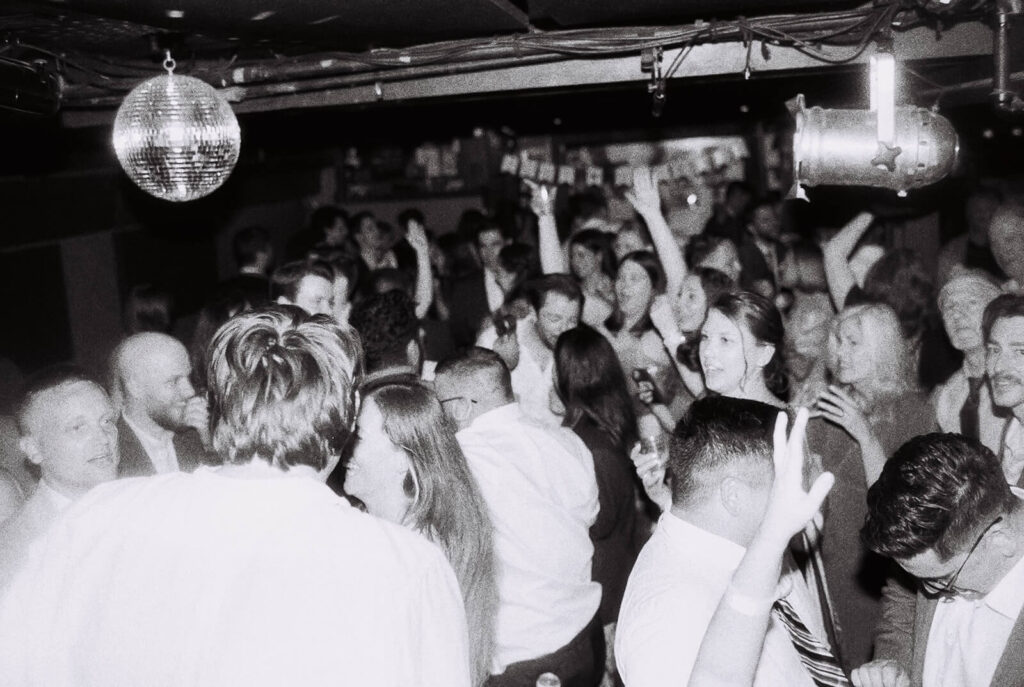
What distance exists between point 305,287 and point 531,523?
1.81m

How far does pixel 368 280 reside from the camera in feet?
18.5

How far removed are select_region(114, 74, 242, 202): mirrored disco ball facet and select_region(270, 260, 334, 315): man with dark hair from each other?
42.3 inches

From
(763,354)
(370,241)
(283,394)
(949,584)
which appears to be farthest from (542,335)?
(370,241)

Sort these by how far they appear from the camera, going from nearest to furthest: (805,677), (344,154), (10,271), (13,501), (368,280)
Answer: (805,677) → (13,501) → (10,271) → (368,280) → (344,154)

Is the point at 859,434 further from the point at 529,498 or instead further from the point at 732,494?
the point at 732,494

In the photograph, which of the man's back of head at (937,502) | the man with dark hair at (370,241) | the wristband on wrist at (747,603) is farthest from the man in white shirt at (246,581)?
the man with dark hair at (370,241)

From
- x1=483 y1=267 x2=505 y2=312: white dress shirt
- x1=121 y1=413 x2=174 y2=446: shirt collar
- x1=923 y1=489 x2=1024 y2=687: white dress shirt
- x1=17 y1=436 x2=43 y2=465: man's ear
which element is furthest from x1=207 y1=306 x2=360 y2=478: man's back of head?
x1=483 y1=267 x2=505 y2=312: white dress shirt

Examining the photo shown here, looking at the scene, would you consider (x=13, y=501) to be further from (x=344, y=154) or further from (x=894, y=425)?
(x=344, y=154)

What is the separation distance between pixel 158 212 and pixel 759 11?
5.04m

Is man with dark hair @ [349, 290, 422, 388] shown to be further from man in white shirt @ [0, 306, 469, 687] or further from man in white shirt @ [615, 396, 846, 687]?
man in white shirt @ [0, 306, 469, 687]

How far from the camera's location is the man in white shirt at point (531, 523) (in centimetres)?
251

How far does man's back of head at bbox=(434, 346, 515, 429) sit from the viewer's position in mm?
2666

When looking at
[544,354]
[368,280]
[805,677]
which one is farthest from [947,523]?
[368,280]

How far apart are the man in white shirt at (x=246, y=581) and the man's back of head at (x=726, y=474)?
0.50m
